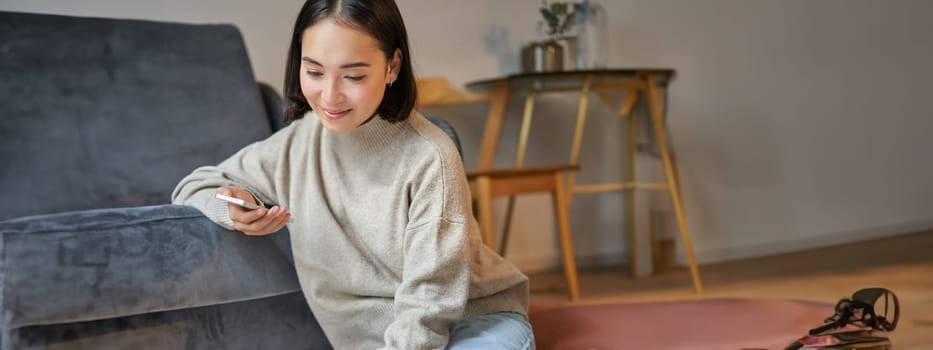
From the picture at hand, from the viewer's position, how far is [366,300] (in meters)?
1.33

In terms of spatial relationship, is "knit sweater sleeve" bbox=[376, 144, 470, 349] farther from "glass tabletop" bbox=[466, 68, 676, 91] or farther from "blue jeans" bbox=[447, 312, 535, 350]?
"glass tabletop" bbox=[466, 68, 676, 91]

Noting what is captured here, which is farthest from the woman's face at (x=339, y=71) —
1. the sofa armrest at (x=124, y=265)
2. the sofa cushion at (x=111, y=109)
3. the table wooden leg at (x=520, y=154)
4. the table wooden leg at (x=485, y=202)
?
the table wooden leg at (x=520, y=154)

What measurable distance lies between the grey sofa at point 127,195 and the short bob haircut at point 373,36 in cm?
22

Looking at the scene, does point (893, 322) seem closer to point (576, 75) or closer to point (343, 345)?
point (343, 345)

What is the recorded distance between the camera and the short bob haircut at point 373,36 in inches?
47.9

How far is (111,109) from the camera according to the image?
5.90ft

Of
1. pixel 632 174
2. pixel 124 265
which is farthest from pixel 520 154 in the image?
pixel 124 265

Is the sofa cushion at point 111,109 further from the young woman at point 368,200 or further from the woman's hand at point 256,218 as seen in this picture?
the woman's hand at point 256,218

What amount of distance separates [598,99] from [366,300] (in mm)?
2162

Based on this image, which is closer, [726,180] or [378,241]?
[378,241]

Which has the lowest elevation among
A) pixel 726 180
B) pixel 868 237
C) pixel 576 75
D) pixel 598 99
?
pixel 868 237

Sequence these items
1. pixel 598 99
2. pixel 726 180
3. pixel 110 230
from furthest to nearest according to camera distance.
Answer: pixel 726 180 < pixel 598 99 < pixel 110 230

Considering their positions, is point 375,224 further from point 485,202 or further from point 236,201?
point 485,202

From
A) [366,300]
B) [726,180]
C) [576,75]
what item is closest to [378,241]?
[366,300]
